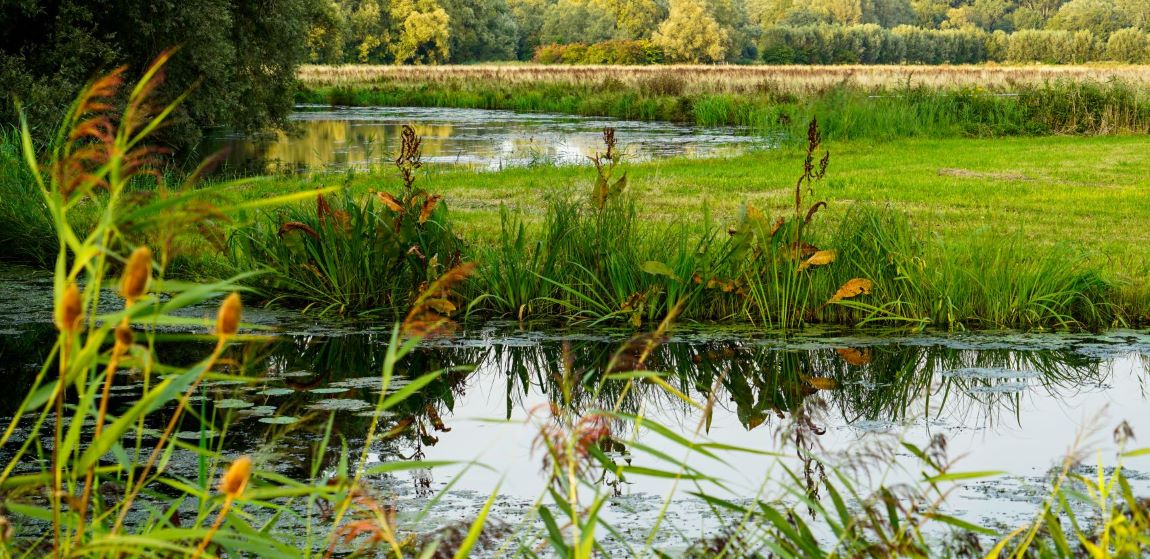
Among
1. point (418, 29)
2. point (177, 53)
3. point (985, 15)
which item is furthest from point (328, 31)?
point (985, 15)

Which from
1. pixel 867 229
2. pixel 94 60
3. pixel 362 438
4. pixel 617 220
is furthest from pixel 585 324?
pixel 94 60

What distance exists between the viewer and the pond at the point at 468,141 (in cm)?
1655

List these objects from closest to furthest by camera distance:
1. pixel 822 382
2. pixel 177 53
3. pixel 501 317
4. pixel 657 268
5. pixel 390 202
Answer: pixel 822 382
pixel 657 268
pixel 390 202
pixel 501 317
pixel 177 53

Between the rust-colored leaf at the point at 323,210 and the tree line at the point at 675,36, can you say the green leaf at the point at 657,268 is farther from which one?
the tree line at the point at 675,36

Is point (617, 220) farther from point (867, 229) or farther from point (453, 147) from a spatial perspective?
point (453, 147)

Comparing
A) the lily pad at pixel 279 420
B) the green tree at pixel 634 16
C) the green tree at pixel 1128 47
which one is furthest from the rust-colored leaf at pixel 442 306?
the green tree at pixel 634 16

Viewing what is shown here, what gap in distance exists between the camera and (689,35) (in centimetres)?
7481

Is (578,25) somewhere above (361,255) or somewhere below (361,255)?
above

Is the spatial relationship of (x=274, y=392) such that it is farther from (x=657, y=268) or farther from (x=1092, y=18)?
(x=1092, y=18)

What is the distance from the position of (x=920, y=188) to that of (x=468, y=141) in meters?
10.1

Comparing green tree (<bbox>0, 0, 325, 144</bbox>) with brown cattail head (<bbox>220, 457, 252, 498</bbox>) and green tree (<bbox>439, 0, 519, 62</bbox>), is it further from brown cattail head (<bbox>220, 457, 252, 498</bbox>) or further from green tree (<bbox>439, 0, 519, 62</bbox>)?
green tree (<bbox>439, 0, 519, 62</bbox>)

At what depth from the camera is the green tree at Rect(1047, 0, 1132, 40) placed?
98625 millimetres

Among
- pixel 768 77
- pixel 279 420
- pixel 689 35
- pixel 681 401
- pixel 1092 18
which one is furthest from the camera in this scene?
pixel 1092 18

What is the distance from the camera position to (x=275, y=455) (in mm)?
4062
